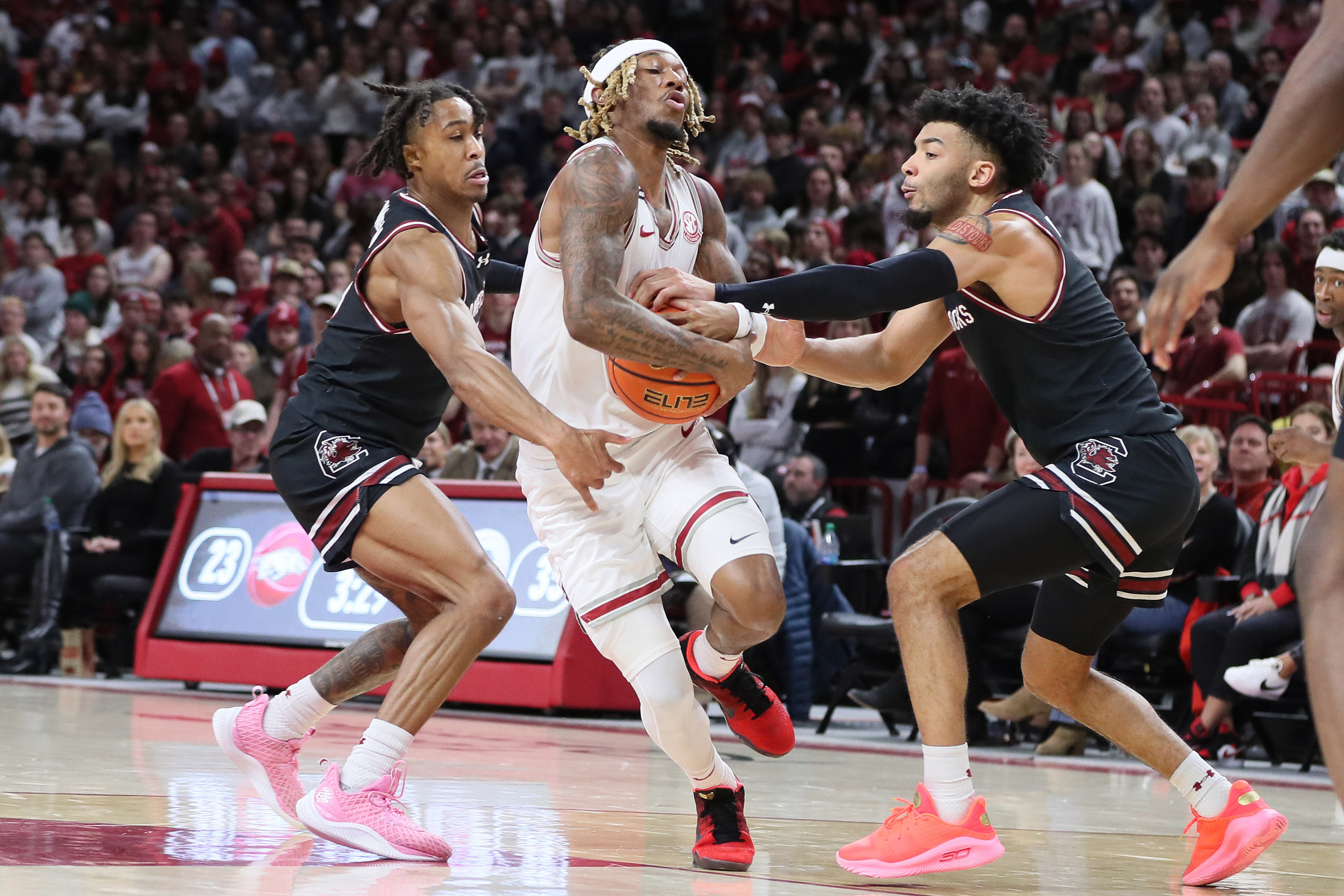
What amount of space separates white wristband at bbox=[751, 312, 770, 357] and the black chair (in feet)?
13.5

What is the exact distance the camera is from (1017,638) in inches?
328

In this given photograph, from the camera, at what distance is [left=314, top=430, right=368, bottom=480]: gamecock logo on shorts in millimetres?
4465

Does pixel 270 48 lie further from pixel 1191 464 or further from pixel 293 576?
pixel 1191 464

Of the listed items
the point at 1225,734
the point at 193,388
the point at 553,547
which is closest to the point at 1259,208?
the point at 553,547

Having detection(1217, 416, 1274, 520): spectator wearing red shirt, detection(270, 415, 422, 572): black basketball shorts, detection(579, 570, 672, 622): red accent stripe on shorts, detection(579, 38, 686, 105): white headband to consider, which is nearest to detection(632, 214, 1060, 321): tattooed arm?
detection(579, 38, 686, 105): white headband

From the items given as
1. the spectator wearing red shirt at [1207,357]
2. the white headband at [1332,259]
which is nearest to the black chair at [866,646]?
the spectator wearing red shirt at [1207,357]

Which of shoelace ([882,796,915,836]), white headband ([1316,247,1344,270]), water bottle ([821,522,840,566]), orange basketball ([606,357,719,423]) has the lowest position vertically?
water bottle ([821,522,840,566])

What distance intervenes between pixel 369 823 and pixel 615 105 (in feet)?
6.50

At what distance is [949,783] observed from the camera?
400 centimetres

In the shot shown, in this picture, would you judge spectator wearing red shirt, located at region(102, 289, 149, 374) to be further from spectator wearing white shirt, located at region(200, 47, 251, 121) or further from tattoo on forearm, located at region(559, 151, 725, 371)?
tattoo on forearm, located at region(559, 151, 725, 371)

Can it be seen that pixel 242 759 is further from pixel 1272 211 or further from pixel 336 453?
pixel 1272 211

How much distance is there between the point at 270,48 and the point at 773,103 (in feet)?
21.6

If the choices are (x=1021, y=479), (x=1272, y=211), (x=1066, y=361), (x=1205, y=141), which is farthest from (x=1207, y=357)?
(x=1272, y=211)

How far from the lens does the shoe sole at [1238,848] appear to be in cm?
410
